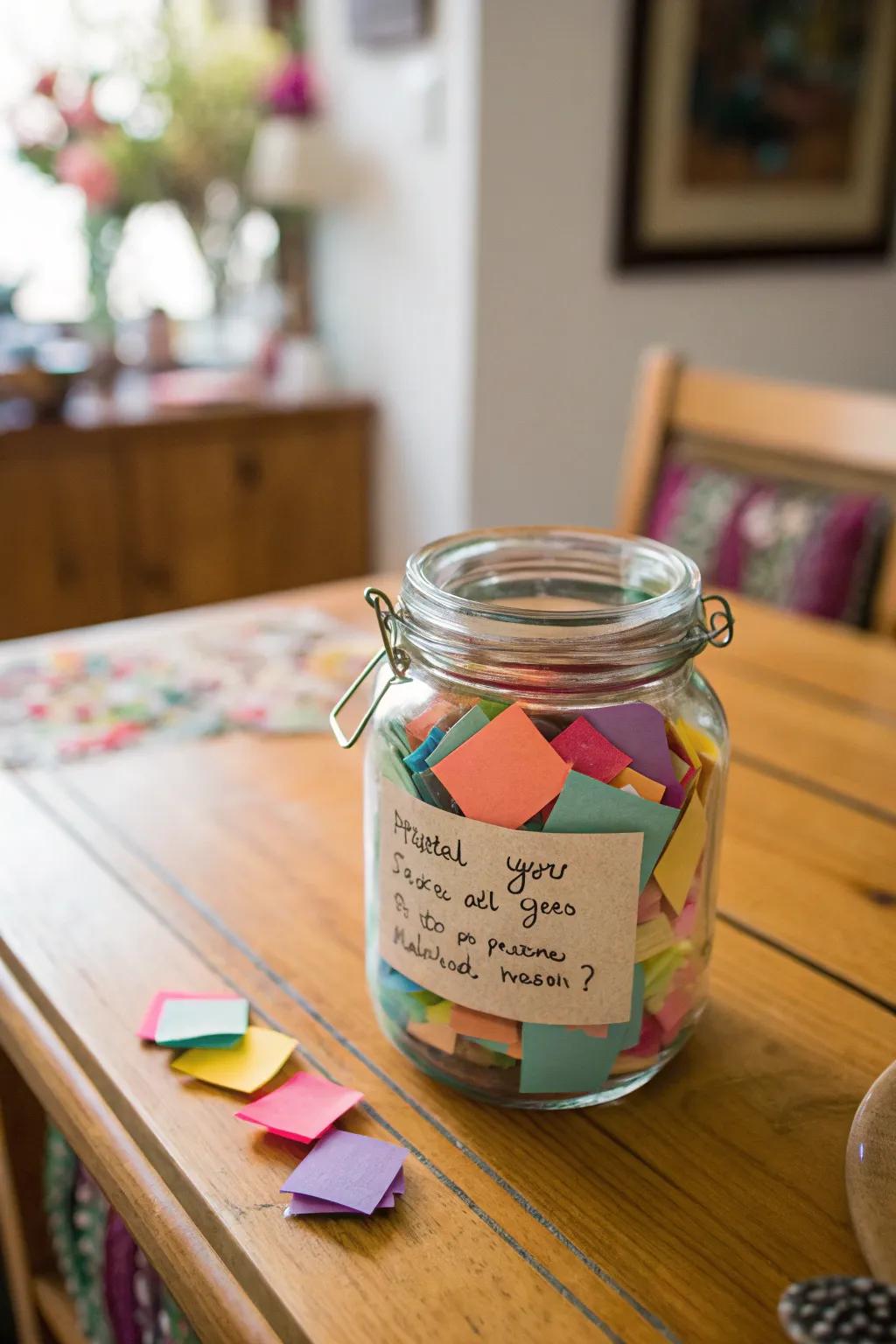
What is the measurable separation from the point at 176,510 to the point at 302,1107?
1.90 metres

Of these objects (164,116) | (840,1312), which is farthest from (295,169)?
(840,1312)

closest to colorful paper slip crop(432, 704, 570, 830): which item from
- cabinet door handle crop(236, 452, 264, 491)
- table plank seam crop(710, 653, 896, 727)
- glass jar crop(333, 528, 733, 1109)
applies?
glass jar crop(333, 528, 733, 1109)

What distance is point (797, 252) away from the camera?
2576mm

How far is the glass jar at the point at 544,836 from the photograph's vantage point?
46cm

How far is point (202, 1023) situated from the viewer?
54 cm

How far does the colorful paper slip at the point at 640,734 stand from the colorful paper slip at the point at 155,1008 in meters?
0.24

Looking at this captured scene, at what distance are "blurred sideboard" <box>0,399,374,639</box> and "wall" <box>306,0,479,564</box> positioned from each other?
0.12 metres

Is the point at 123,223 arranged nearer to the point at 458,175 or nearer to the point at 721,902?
the point at 458,175

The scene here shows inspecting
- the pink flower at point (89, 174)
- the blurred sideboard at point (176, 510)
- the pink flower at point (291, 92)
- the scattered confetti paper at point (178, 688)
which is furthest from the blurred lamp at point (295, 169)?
the scattered confetti paper at point (178, 688)

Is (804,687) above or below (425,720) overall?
below

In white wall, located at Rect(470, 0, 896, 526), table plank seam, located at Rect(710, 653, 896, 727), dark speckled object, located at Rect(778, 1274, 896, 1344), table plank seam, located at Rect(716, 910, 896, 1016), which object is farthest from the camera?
white wall, located at Rect(470, 0, 896, 526)

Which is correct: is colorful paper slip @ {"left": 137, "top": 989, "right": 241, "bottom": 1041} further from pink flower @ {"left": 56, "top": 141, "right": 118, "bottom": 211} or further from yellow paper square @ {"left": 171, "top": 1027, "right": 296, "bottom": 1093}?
pink flower @ {"left": 56, "top": 141, "right": 118, "bottom": 211}

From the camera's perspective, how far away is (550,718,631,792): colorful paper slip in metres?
0.47

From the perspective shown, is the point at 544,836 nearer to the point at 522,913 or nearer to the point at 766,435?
the point at 522,913
